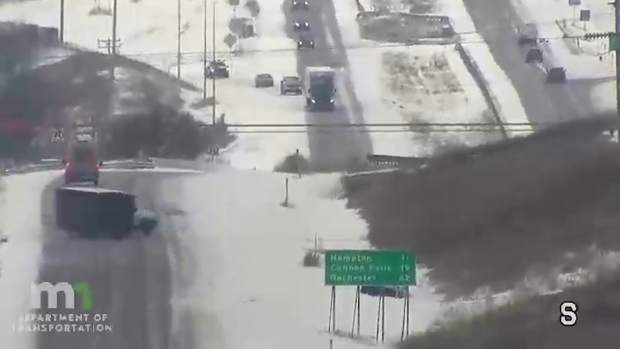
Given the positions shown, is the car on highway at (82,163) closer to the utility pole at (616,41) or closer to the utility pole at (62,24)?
the utility pole at (62,24)

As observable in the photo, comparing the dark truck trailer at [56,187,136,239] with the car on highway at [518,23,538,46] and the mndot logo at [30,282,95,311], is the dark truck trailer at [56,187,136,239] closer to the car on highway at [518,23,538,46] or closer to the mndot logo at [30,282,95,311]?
the mndot logo at [30,282,95,311]

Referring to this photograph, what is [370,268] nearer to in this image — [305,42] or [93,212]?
[93,212]

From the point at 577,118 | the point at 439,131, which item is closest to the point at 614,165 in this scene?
the point at 577,118

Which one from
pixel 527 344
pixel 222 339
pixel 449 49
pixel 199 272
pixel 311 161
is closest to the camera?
pixel 527 344

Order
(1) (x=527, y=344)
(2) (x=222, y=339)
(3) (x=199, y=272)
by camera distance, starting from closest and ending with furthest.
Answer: (1) (x=527, y=344)
(2) (x=222, y=339)
(3) (x=199, y=272)

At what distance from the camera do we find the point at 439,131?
26.0 feet

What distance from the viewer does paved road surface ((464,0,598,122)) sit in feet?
25.7

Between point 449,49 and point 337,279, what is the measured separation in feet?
7.47

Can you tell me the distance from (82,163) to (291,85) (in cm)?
138

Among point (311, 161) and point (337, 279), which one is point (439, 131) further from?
point (337, 279)

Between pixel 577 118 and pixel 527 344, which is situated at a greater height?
pixel 577 118

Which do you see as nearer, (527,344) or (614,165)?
(527,344)

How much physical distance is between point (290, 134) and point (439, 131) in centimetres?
90

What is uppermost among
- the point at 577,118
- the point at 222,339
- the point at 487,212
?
the point at 577,118
